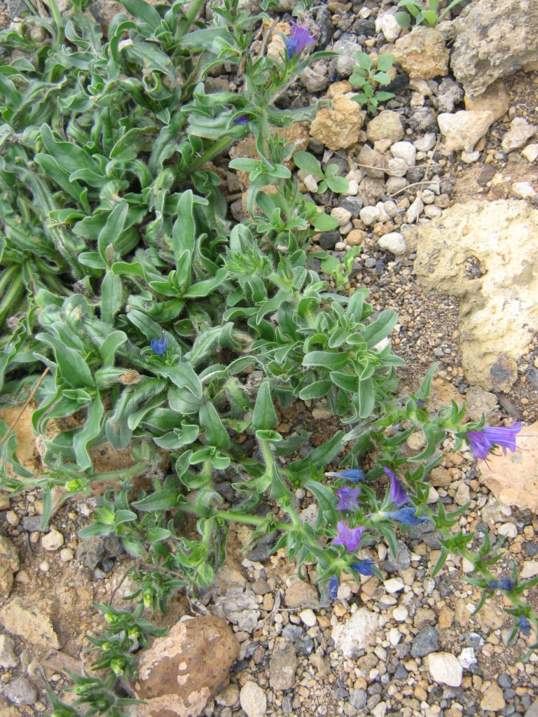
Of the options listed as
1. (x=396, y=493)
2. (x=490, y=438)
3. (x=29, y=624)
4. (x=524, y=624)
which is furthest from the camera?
(x=29, y=624)

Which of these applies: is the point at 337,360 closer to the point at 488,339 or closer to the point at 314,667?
the point at 488,339

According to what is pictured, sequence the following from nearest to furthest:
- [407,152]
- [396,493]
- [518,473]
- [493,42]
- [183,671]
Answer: [396,493] → [183,671] → [518,473] → [493,42] → [407,152]

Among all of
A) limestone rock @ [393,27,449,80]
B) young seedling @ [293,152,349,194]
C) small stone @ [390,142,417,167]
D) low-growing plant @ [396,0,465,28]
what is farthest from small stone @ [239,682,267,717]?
low-growing plant @ [396,0,465,28]

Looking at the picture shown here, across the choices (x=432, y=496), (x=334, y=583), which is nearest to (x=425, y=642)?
(x=334, y=583)

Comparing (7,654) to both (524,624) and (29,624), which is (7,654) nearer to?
(29,624)

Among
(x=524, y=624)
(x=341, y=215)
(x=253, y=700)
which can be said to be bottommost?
(x=253, y=700)

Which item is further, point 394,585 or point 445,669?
point 394,585

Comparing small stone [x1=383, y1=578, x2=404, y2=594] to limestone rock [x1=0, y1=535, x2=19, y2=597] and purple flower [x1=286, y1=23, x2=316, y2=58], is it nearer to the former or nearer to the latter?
limestone rock [x1=0, y1=535, x2=19, y2=597]

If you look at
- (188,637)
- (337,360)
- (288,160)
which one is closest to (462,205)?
(288,160)
